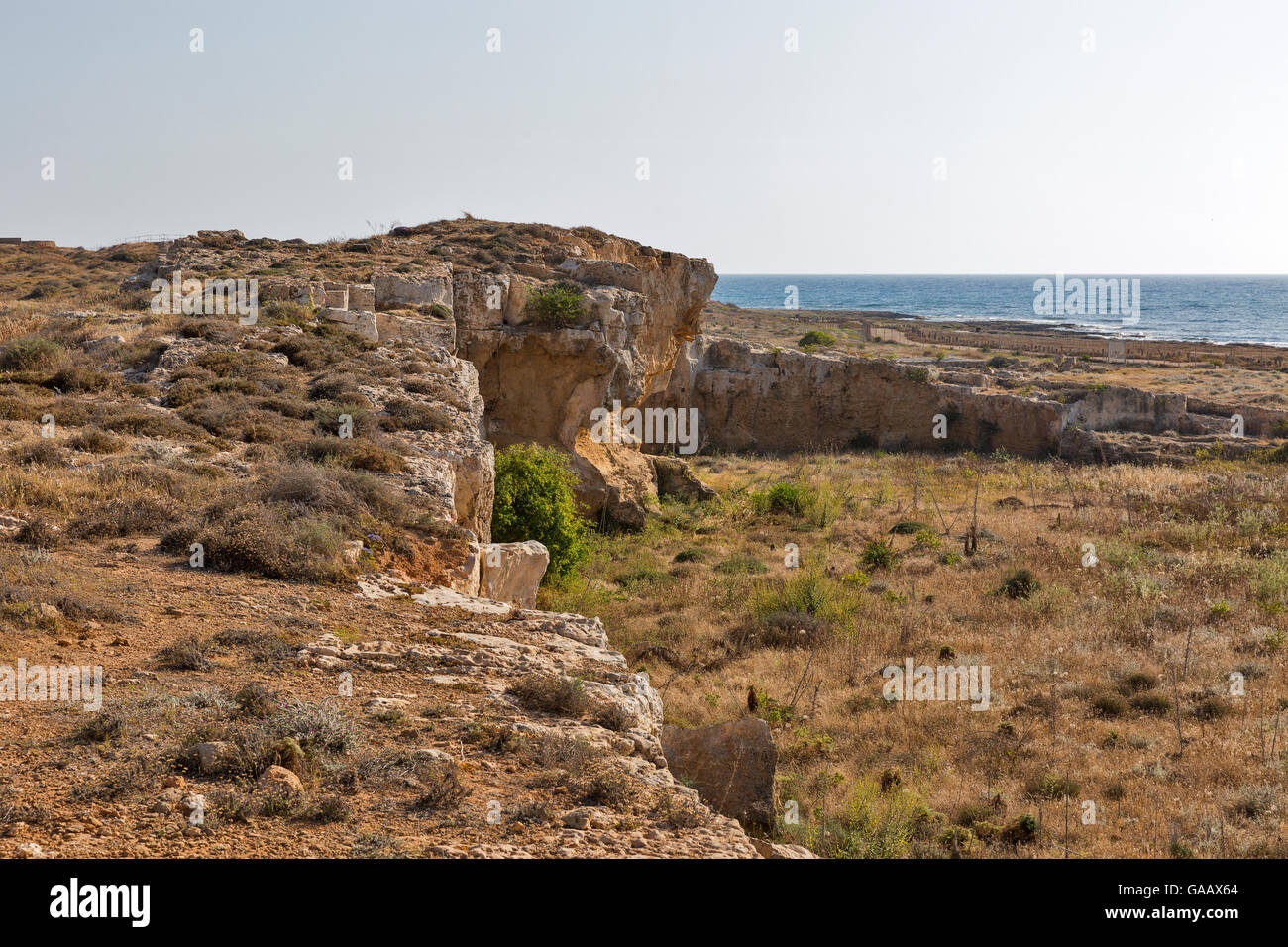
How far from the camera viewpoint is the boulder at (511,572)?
32.3 feet

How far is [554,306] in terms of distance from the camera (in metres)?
21.2

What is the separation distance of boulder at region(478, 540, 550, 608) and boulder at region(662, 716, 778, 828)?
259 cm

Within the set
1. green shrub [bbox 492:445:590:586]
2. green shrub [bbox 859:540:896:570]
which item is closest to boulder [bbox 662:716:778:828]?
green shrub [bbox 492:445:590:586]

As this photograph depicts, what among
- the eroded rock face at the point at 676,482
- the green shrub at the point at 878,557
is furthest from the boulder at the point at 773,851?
the eroded rock face at the point at 676,482

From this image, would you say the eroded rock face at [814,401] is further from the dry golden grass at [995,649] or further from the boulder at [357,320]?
the boulder at [357,320]

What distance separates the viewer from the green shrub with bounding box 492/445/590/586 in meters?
16.7

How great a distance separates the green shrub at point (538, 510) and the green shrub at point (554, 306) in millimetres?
4555

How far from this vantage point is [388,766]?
4934 millimetres

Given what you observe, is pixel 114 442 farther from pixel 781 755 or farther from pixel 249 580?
pixel 781 755

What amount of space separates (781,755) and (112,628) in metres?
6.95

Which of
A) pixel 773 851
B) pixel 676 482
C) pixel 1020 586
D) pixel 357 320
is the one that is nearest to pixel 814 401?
pixel 676 482

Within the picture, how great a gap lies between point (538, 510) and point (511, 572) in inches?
263

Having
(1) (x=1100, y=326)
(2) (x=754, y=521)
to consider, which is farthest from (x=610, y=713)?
(1) (x=1100, y=326)

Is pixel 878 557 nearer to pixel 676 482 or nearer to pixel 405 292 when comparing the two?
pixel 676 482
